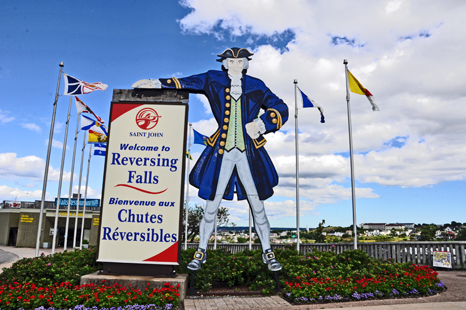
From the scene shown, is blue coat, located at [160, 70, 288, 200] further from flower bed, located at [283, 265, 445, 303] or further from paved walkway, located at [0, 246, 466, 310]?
paved walkway, located at [0, 246, 466, 310]

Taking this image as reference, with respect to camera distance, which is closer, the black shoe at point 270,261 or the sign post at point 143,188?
the sign post at point 143,188

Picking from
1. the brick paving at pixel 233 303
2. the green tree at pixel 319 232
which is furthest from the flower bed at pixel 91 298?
the green tree at pixel 319 232

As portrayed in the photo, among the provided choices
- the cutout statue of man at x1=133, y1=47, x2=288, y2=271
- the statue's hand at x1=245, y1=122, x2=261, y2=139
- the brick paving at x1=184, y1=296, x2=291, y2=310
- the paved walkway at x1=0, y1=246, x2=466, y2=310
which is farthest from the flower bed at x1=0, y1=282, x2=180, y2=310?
the statue's hand at x1=245, y1=122, x2=261, y2=139

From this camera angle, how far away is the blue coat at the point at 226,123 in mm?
10570

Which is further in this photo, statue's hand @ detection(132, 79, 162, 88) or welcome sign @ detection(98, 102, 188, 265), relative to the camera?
statue's hand @ detection(132, 79, 162, 88)

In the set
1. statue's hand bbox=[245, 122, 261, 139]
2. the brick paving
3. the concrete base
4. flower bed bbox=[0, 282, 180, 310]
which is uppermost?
statue's hand bbox=[245, 122, 261, 139]

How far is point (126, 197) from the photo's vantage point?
31.5 ft

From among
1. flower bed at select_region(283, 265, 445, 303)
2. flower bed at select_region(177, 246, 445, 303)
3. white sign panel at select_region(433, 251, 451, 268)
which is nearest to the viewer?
flower bed at select_region(283, 265, 445, 303)

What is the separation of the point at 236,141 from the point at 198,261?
13.0 feet

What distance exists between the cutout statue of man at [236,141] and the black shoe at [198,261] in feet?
0.10

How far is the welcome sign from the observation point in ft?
→ 30.6

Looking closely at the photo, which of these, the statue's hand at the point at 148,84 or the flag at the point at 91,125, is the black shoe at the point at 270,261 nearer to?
the statue's hand at the point at 148,84

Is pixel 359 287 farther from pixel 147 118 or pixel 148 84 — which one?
pixel 148 84

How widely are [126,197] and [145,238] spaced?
4.38ft
